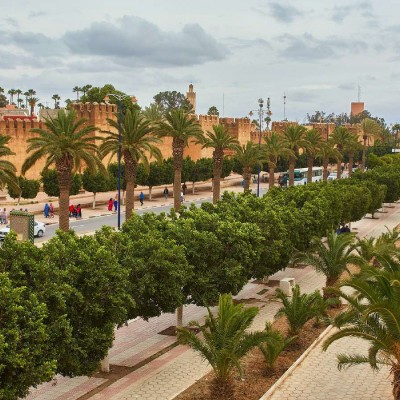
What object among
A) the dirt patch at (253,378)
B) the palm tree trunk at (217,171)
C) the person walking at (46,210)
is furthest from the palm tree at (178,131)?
the dirt patch at (253,378)

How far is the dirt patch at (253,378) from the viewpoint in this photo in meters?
12.2

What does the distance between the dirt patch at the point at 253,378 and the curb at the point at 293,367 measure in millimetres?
157

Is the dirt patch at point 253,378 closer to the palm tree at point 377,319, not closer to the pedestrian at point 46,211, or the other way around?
the palm tree at point 377,319

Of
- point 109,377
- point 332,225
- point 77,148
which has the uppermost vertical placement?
point 77,148

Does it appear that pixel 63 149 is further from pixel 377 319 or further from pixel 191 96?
pixel 191 96

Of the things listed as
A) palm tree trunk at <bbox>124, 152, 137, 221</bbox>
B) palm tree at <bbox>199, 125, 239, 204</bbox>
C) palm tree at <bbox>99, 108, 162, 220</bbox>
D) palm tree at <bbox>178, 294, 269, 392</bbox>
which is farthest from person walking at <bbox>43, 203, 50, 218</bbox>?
palm tree at <bbox>178, 294, 269, 392</bbox>

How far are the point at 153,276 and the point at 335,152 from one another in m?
45.8

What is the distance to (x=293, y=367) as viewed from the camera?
13766 mm

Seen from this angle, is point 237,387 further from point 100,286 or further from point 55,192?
point 55,192

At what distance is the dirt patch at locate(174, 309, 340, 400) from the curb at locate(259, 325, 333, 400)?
0.16 metres

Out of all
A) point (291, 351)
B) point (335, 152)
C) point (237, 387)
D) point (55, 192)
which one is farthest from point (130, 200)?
point (335, 152)

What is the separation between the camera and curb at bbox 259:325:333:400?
12.3 m

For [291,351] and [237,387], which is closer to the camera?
[237,387]

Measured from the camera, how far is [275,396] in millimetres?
12328
